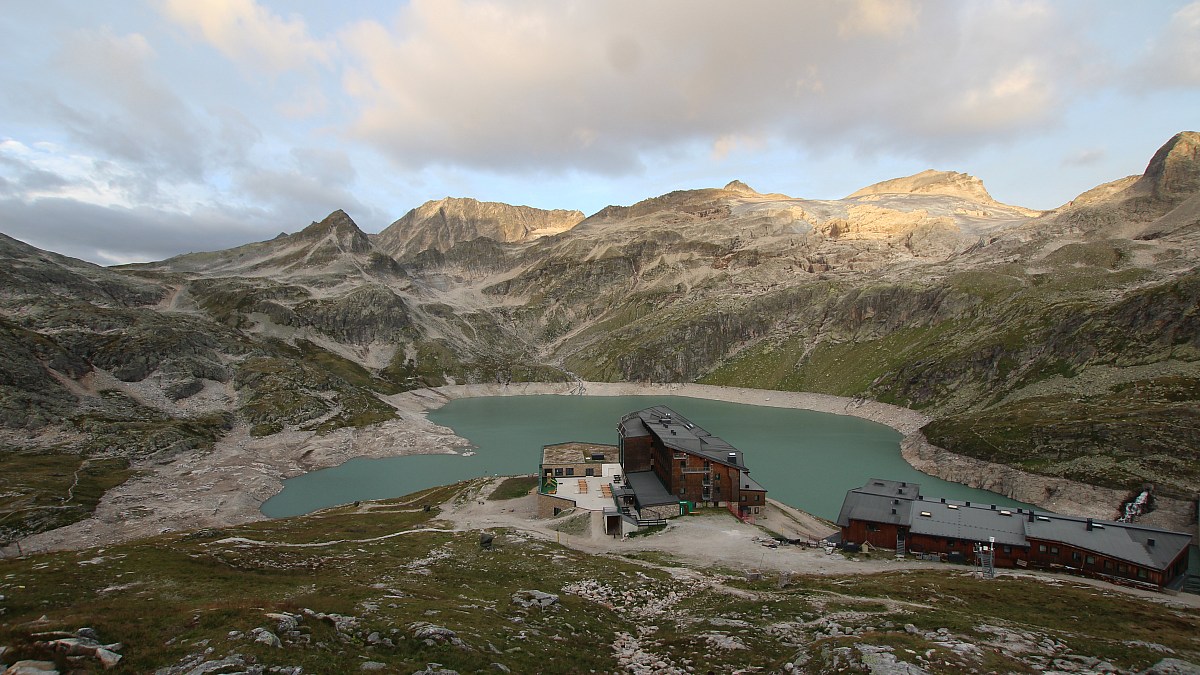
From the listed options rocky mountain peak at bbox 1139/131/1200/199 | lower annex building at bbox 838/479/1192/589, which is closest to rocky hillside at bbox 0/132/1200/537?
rocky mountain peak at bbox 1139/131/1200/199

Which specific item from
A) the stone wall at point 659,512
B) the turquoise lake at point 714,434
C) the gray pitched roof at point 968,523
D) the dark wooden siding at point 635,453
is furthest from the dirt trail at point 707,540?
the turquoise lake at point 714,434

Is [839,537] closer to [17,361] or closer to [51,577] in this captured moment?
[51,577]

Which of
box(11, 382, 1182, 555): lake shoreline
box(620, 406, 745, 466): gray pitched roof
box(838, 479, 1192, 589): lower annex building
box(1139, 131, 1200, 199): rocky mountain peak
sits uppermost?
box(1139, 131, 1200, 199): rocky mountain peak

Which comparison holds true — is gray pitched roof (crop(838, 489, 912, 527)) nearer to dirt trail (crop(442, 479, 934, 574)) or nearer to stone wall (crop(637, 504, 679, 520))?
dirt trail (crop(442, 479, 934, 574))

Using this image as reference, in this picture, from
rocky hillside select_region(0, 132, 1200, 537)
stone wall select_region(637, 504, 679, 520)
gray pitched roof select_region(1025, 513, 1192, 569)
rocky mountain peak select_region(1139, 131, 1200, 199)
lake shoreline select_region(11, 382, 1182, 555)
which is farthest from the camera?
rocky mountain peak select_region(1139, 131, 1200, 199)

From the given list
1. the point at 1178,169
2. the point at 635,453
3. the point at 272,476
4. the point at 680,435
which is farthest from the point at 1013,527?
the point at 1178,169

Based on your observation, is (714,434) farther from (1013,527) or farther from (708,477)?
(1013,527)
